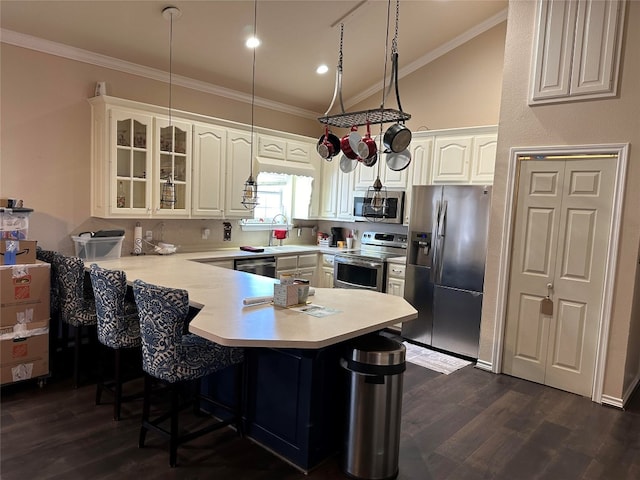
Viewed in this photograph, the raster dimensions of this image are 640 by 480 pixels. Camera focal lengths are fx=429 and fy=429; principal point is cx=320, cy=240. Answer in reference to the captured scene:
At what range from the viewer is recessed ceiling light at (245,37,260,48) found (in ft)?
14.3

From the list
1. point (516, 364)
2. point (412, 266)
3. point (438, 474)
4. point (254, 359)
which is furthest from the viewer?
point (412, 266)

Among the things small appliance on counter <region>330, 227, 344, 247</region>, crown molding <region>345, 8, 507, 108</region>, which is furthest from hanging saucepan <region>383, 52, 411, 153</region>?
small appliance on counter <region>330, 227, 344, 247</region>

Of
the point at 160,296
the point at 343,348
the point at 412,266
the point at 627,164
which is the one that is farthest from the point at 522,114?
the point at 160,296

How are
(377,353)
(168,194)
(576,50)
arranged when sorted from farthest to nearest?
(168,194) → (576,50) → (377,353)

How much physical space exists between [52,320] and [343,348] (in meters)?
2.73

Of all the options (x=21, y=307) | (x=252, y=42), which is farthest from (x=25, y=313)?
(x=252, y=42)

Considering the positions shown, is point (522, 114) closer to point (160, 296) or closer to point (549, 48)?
point (549, 48)

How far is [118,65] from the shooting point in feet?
14.0

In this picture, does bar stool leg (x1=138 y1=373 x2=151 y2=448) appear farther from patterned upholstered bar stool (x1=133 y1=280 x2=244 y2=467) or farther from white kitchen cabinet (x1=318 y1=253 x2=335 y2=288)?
white kitchen cabinet (x1=318 y1=253 x2=335 y2=288)

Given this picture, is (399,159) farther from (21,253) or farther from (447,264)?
Answer: (21,253)

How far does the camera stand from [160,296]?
88.6 inches

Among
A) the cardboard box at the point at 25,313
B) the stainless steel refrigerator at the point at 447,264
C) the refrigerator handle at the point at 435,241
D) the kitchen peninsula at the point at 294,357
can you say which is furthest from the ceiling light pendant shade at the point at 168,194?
the refrigerator handle at the point at 435,241

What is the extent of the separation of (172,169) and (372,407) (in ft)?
10.9

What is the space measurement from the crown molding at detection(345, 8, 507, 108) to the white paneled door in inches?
79.5
